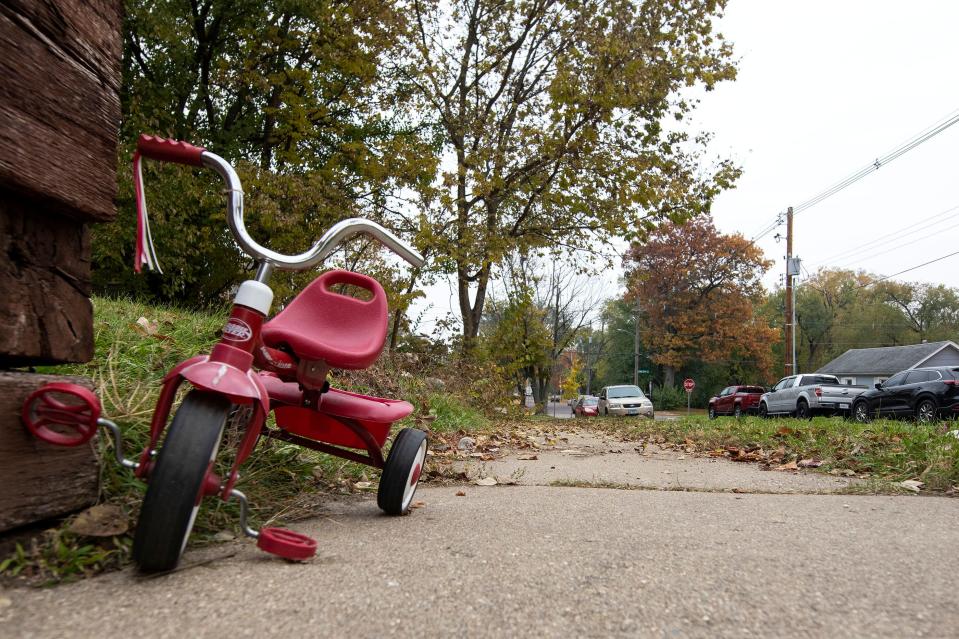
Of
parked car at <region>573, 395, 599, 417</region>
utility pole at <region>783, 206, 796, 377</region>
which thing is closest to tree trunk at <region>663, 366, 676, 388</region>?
parked car at <region>573, 395, 599, 417</region>

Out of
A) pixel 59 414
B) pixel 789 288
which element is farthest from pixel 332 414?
pixel 789 288

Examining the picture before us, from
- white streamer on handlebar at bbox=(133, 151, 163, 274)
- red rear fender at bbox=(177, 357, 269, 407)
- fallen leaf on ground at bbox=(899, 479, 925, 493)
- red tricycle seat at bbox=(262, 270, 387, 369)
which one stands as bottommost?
fallen leaf on ground at bbox=(899, 479, 925, 493)

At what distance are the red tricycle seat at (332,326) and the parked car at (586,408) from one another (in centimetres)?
3042

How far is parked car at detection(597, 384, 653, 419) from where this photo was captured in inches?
1053

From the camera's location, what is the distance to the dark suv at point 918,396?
1487cm

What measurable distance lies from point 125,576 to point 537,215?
15.3m

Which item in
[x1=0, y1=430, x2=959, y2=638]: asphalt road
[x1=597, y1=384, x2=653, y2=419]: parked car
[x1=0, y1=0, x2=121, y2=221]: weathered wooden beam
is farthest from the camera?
[x1=597, y1=384, x2=653, y2=419]: parked car

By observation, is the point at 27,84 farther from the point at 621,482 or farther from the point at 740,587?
the point at 621,482

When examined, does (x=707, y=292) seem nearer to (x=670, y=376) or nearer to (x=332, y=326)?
(x=670, y=376)

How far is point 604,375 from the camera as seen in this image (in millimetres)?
72375

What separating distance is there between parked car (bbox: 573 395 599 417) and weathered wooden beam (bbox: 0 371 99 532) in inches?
1228

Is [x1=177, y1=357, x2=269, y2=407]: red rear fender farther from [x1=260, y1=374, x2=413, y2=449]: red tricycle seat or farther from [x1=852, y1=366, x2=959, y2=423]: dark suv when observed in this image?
[x1=852, y1=366, x2=959, y2=423]: dark suv

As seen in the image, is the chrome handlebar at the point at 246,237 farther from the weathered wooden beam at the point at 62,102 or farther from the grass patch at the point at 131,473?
the grass patch at the point at 131,473

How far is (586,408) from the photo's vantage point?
36.1 meters
